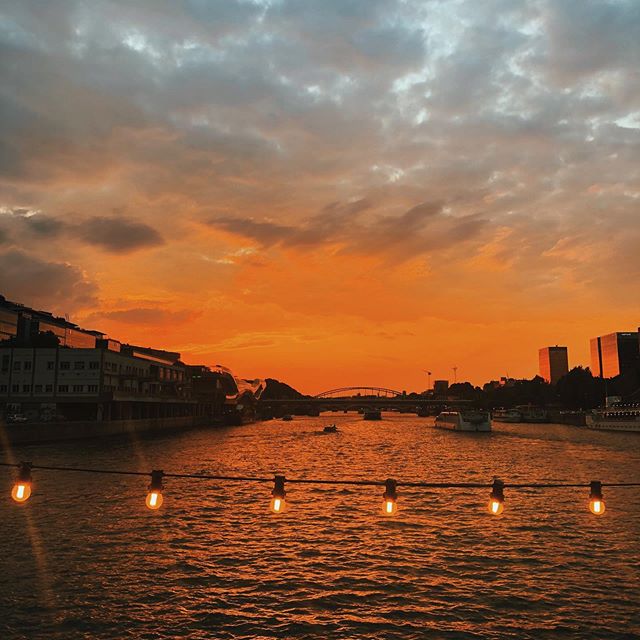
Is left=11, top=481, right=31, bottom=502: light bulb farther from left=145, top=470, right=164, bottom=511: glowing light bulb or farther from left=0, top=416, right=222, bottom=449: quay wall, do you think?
left=0, top=416, right=222, bottom=449: quay wall

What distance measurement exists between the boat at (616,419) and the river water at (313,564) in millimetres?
123037

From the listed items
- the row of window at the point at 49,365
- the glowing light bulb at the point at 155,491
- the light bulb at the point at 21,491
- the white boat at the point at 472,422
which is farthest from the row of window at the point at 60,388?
the glowing light bulb at the point at 155,491

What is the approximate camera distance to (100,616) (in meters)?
21.5

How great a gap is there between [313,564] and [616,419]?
165796 millimetres

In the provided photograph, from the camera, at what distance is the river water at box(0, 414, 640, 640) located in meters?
21.1

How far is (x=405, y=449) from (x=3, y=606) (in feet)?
284

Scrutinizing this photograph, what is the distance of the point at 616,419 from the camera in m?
172

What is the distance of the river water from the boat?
123m

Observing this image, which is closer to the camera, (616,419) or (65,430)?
(65,430)

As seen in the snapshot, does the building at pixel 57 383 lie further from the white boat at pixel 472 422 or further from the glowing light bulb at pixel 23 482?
the glowing light bulb at pixel 23 482

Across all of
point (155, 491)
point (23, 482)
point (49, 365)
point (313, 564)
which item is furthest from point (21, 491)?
point (49, 365)

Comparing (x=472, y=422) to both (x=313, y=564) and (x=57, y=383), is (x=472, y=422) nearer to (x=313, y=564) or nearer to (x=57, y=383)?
(x=57, y=383)

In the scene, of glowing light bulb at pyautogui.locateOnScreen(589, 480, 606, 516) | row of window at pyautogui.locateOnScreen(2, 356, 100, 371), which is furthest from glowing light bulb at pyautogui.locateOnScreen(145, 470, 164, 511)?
row of window at pyautogui.locateOnScreen(2, 356, 100, 371)

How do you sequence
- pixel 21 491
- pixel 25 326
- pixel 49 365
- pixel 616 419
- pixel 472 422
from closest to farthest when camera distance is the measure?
pixel 21 491
pixel 49 365
pixel 472 422
pixel 616 419
pixel 25 326
